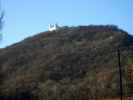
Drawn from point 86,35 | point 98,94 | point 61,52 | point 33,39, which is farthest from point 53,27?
point 98,94

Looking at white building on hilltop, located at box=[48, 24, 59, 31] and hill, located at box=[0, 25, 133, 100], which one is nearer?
hill, located at box=[0, 25, 133, 100]

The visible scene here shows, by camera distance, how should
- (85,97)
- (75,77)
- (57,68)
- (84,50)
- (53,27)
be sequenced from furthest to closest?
(53,27) < (84,50) < (57,68) < (75,77) < (85,97)

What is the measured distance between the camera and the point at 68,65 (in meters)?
57.6

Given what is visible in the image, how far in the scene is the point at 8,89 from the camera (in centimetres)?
4947

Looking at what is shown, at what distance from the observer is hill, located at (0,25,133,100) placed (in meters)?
44.4

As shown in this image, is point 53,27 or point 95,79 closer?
point 95,79

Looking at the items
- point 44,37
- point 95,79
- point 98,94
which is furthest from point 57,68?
point 44,37

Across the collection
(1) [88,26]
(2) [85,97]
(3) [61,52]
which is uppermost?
(1) [88,26]

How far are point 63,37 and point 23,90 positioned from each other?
26.7m

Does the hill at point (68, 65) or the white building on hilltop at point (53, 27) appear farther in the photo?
the white building on hilltop at point (53, 27)

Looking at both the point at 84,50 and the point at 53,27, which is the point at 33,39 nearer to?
the point at 53,27

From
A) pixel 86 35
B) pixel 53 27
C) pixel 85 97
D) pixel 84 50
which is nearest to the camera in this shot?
pixel 85 97

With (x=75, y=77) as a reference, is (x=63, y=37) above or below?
above

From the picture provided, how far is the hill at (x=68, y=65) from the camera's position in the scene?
44438 millimetres
